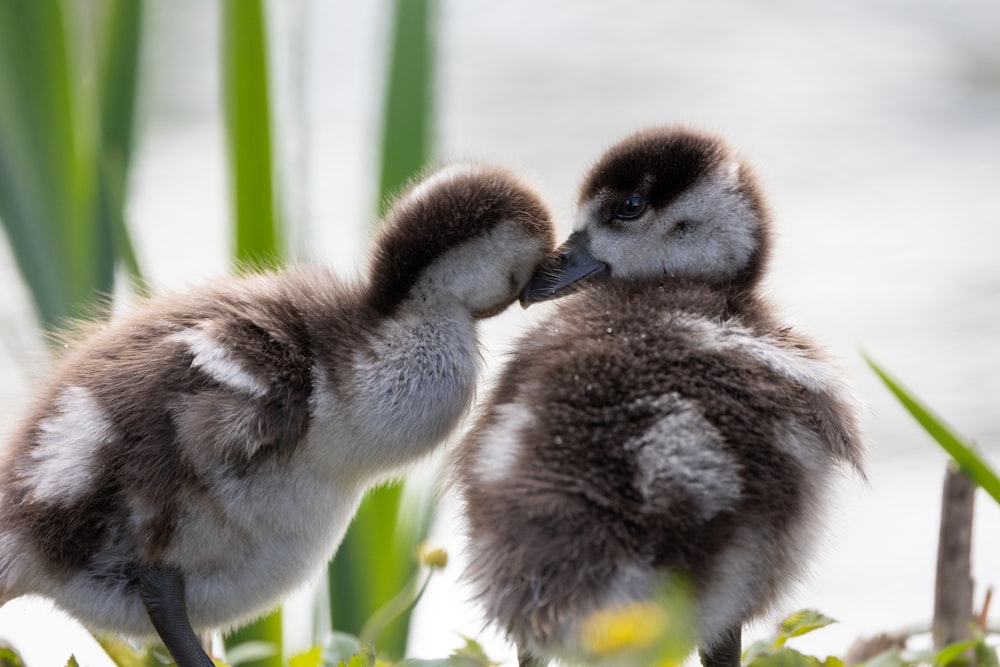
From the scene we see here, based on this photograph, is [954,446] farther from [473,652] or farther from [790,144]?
[790,144]

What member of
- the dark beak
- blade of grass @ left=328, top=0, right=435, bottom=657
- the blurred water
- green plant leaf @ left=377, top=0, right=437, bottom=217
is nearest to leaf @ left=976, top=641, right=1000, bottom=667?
the dark beak

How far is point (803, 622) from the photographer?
1.55 meters

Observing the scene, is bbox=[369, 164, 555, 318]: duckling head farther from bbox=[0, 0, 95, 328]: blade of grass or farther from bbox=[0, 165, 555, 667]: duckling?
bbox=[0, 0, 95, 328]: blade of grass

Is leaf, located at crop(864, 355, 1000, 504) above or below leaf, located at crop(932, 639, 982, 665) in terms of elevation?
above

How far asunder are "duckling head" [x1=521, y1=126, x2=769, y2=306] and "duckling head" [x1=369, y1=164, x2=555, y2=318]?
6 cm

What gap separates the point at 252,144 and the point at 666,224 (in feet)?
2.42

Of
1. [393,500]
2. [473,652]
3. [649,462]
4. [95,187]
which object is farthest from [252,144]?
[649,462]

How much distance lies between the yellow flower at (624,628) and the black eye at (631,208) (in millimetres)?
582

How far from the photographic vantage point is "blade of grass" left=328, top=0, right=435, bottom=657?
223 cm

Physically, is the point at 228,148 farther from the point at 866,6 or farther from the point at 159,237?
the point at 866,6

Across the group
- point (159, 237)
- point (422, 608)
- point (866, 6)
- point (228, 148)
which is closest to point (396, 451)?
point (228, 148)

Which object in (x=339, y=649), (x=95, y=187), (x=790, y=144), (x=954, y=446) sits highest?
(x=954, y=446)

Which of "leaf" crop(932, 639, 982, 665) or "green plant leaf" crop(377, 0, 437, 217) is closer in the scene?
"leaf" crop(932, 639, 982, 665)

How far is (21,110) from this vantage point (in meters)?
2.18
